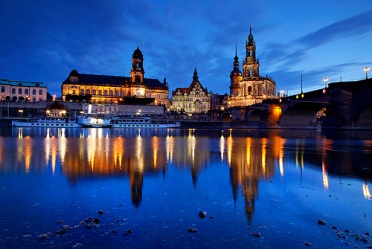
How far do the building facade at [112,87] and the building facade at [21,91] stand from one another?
28.0 feet

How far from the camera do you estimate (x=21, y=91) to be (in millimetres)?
107188

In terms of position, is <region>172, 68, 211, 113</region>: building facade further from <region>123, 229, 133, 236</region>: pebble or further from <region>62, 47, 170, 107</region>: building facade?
<region>123, 229, 133, 236</region>: pebble

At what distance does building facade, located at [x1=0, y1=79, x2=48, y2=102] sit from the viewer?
341 feet

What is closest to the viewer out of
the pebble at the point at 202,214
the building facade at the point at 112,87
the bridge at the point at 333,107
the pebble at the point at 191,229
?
the pebble at the point at 191,229

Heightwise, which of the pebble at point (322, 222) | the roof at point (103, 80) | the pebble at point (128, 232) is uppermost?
the roof at point (103, 80)

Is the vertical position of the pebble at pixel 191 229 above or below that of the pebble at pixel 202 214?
below

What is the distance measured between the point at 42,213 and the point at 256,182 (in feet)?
23.5

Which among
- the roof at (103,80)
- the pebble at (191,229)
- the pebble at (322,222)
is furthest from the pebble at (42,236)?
the roof at (103,80)

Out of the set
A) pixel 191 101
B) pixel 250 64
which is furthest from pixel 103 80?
pixel 250 64

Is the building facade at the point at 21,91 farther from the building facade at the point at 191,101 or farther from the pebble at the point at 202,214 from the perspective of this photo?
the pebble at the point at 202,214

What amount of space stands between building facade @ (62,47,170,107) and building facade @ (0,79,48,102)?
8526 millimetres

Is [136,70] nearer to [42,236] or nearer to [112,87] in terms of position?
[112,87]

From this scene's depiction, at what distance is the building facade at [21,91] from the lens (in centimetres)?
10381

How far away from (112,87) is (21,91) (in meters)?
33.2
